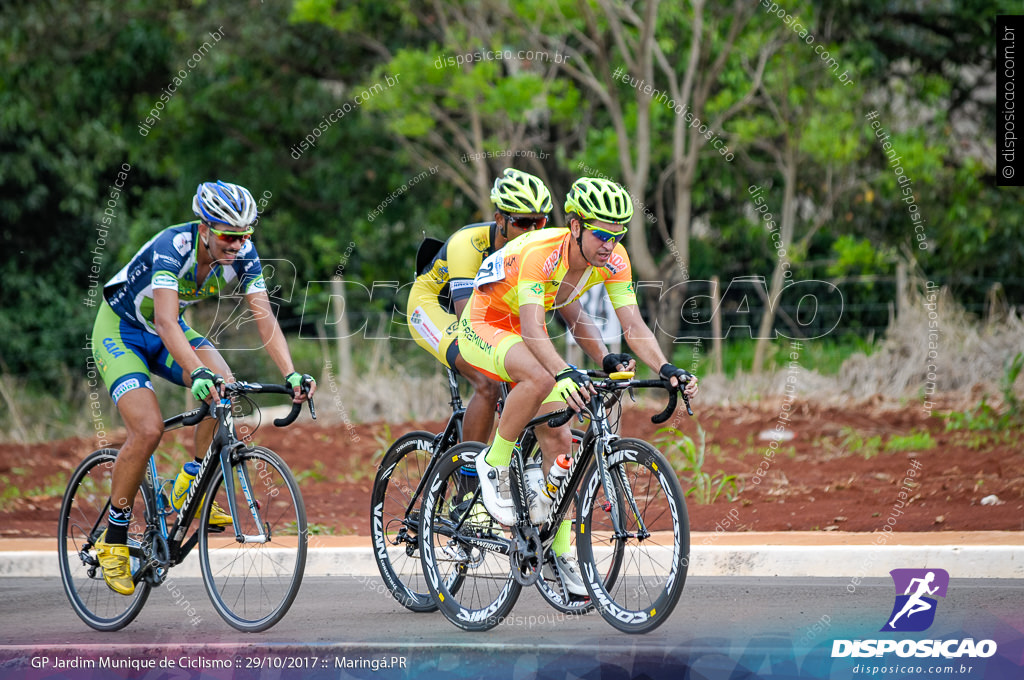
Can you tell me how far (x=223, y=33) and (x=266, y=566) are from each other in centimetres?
1386

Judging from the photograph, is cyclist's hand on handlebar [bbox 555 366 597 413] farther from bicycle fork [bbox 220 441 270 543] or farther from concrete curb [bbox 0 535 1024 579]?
concrete curb [bbox 0 535 1024 579]

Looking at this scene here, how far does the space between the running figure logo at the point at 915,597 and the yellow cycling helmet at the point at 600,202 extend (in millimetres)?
2224

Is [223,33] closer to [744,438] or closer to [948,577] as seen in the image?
[744,438]

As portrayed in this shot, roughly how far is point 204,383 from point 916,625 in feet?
11.2

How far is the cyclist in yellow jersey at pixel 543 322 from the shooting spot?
516cm

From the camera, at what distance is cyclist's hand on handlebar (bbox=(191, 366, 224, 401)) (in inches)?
213

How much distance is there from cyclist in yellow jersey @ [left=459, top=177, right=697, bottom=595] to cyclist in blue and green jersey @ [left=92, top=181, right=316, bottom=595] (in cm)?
90

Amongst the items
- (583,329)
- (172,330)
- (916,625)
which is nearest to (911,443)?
(916,625)

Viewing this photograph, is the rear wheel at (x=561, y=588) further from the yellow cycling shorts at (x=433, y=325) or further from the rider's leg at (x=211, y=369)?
the rider's leg at (x=211, y=369)

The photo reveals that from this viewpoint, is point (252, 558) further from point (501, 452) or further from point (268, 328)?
point (501, 452)

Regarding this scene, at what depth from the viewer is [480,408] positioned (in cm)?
590

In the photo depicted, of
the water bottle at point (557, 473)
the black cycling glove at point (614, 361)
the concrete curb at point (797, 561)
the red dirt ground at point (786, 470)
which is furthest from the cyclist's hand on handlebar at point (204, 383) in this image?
the red dirt ground at point (786, 470)

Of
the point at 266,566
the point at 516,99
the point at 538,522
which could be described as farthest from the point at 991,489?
the point at 516,99

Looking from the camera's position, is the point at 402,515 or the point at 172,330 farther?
the point at 402,515
